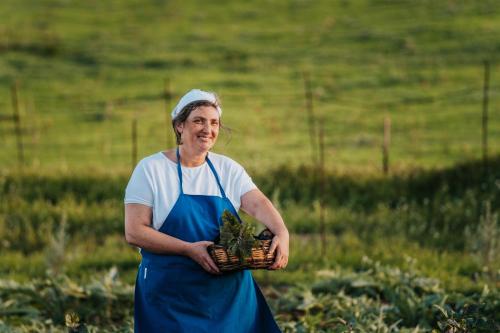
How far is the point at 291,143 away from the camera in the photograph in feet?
77.5

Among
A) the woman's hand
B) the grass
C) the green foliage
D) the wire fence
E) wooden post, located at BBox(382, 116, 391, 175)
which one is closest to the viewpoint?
the woman's hand

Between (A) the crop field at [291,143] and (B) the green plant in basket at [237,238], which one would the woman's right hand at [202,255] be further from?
(A) the crop field at [291,143]

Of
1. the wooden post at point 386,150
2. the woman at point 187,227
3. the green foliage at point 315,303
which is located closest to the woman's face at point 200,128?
the woman at point 187,227

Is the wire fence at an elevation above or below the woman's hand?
below

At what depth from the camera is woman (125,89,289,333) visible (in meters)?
5.39

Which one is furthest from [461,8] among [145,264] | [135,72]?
[145,264]

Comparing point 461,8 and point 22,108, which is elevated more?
point 461,8

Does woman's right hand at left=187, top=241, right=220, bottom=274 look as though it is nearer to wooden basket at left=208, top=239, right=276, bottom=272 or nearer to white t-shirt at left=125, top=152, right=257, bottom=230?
wooden basket at left=208, top=239, right=276, bottom=272

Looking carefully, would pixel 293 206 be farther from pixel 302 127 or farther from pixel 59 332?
pixel 302 127

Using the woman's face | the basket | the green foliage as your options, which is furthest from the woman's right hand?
the green foliage

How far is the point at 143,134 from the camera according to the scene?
24406 mm

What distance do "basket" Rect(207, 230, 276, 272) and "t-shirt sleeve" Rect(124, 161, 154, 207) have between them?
1.39 feet

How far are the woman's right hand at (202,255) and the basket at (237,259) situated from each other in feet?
0.08

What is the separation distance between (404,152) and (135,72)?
1185cm
